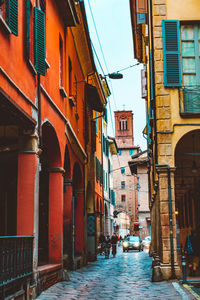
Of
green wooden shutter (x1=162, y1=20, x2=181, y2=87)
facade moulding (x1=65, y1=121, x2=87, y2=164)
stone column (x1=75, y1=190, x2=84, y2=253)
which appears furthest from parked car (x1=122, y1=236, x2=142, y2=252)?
green wooden shutter (x1=162, y1=20, x2=181, y2=87)

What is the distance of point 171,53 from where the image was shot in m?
14.5

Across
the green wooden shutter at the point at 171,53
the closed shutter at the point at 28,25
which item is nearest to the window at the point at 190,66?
the green wooden shutter at the point at 171,53

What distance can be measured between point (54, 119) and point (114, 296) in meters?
4.93

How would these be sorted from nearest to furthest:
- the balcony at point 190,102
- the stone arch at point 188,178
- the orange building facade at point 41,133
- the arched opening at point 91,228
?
the orange building facade at point 41,133
the balcony at point 190,102
the stone arch at point 188,178
the arched opening at point 91,228

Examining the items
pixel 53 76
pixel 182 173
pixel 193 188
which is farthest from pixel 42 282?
pixel 193 188

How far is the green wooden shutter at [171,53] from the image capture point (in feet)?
47.3

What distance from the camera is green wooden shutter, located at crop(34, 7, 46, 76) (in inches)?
427

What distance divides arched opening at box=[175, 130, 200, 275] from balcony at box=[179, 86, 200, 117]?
0.57 metres

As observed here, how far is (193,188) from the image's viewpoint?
2291 centimetres

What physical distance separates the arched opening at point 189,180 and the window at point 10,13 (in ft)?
23.5

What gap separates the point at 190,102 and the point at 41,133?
5206 mm

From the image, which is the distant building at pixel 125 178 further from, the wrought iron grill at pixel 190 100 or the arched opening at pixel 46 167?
the wrought iron grill at pixel 190 100

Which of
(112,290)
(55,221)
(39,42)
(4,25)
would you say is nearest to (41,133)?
(39,42)

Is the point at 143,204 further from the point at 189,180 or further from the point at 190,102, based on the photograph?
the point at 190,102
